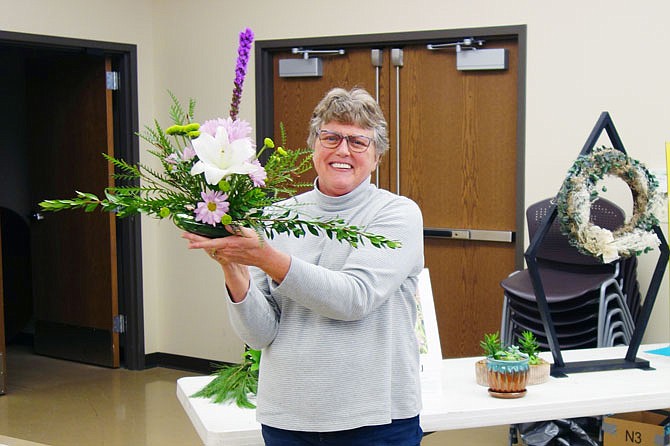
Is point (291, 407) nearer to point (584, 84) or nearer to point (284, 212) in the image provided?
point (284, 212)

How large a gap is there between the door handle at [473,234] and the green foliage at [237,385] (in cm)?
255

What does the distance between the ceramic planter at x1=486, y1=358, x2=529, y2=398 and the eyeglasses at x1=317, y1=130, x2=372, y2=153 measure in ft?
3.13

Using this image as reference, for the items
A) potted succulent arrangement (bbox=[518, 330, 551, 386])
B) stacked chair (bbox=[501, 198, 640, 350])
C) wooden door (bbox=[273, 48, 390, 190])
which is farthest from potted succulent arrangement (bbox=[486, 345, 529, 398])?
wooden door (bbox=[273, 48, 390, 190])

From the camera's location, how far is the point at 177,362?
624cm

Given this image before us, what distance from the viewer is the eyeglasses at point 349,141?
2.09 meters

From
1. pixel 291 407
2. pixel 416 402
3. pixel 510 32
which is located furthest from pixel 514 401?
pixel 510 32

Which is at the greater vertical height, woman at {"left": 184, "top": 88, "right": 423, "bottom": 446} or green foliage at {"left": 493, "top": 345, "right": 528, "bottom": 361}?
woman at {"left": 184, "top": 88, "right": 423, "bottom": 446}

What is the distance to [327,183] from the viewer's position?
2.12m

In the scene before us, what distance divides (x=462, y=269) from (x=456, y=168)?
554 millimetres

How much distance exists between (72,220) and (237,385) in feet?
13.3

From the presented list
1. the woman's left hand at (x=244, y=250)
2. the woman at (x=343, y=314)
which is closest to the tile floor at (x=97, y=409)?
the woman at (x=343, y=314)

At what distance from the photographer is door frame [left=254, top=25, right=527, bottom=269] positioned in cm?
488

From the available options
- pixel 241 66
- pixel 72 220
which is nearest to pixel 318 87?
pixel 72 220

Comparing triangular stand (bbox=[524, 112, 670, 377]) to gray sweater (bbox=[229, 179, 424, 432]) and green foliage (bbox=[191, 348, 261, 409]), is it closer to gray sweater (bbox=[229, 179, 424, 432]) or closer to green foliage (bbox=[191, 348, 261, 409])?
green foliage (bbox=[191, 348, 261, 409])
